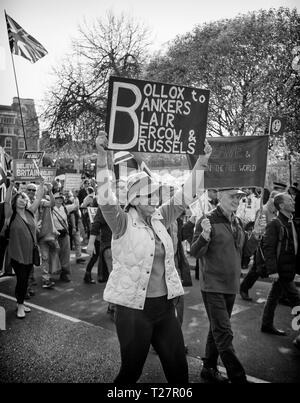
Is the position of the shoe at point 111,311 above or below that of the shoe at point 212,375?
below

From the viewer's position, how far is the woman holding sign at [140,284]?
2.60m

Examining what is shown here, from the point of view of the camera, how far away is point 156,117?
3682mm

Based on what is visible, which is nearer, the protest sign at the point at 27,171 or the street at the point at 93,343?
the street at the point at 93,343

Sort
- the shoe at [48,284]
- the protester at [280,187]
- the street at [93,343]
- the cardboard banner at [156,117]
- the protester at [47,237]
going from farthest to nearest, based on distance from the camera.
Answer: the protester at [280,187] < the protester at [47,237] < the shoe at [48,284] < the street at [93,343] < the cardboard banner at [156,117]

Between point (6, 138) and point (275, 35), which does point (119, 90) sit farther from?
point (6, 138)

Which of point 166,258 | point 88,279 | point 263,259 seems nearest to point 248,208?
point 88,279

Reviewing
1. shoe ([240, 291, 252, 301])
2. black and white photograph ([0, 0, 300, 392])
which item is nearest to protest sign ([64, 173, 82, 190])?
black and white photograph ([0, 0, 300, 392])

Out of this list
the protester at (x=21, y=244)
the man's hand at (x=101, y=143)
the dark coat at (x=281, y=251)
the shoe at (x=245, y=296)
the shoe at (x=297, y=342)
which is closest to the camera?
the man's hand at (x=101, y=143)

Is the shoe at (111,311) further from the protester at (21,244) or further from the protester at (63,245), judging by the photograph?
the protester at (63,245)

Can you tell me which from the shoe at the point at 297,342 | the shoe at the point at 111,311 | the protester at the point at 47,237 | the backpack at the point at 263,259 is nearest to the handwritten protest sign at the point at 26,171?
the protester at the point at 47,237

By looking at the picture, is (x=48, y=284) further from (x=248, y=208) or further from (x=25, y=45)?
(x=25, y=45)

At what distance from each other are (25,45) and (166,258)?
360 inches

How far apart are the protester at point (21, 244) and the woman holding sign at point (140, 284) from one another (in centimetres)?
342

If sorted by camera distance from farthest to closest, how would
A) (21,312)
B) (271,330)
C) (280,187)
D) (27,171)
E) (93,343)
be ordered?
1. (280,187)
2. (27,171)
3. (21,312)
4. (271,330)
5. (93,343)
